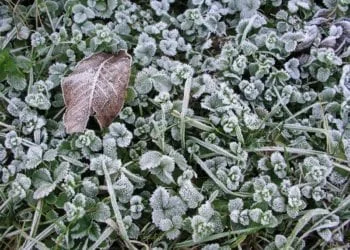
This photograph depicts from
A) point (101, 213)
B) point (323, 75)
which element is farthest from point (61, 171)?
point (323, 75)

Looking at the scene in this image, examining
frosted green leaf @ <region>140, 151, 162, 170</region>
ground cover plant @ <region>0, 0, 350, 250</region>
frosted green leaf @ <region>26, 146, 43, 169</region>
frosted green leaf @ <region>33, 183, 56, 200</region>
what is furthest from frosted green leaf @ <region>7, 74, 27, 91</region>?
frosted green leaf @ <region>140, 151, 162, 170</region>

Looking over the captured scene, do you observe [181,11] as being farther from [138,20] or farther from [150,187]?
[150,187]

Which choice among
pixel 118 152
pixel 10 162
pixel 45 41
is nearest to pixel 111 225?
pixel 118 152

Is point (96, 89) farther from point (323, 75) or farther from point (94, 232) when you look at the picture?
point (323, 75)

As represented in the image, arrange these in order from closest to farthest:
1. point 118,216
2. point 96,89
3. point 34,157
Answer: point 118,216 < point 34,157 < point 96,89

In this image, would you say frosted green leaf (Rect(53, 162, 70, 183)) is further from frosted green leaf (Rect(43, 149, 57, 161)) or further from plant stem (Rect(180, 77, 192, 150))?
plant stem (Rect(180, 77, 192, 150))
